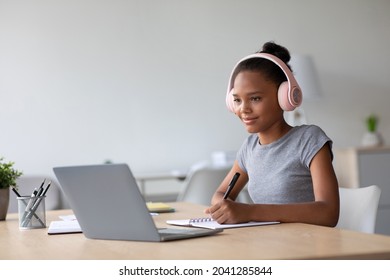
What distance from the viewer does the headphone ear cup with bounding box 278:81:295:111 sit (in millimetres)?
2023

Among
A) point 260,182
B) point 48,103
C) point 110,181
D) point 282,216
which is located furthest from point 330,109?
point 110,181

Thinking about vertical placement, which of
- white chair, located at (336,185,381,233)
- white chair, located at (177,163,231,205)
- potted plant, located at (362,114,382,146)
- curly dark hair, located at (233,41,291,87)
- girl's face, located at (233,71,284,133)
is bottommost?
potted plant, located at (362,114,382,146)

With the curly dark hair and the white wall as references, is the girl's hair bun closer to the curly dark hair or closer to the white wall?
the curly dark hair

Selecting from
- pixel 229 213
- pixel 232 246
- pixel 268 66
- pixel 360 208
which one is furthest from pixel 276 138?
pixel 232 246

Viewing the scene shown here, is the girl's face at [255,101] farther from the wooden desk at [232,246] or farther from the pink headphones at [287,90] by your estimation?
the wooden desk at [232,246]

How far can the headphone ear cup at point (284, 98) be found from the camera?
6.64ft

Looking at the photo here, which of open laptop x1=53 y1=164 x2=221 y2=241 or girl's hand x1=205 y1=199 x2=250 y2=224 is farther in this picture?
girl's hand x1=205 y1=199 x2=250 y2=224

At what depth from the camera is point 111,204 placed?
1441 millimetres

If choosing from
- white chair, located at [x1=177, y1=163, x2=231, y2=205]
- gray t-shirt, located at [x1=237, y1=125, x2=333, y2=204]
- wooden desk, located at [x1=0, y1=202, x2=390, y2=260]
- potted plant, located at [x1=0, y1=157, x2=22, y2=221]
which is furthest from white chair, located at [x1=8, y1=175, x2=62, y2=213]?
wooden desk, located at [x1=0, y1=202, x2=390, y2=260]

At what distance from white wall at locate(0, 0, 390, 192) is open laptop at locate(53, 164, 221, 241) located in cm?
326

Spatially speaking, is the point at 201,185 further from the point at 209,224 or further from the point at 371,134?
the point at 209,224

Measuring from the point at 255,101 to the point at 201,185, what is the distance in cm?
187

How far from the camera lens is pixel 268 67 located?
2113mm

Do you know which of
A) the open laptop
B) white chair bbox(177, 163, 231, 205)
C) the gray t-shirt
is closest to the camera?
the open laptop
